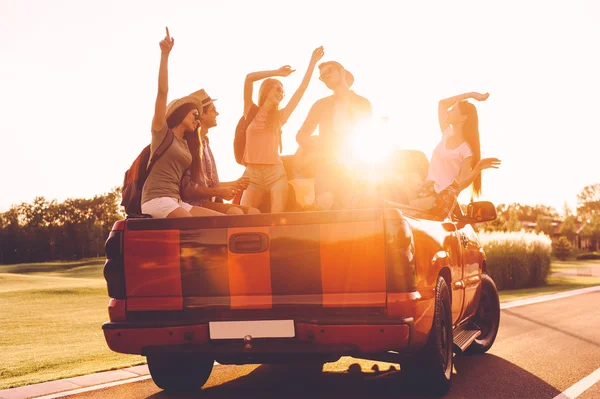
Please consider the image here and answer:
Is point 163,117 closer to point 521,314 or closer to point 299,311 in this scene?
point 299,311

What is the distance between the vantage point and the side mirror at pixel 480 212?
21.7 feet

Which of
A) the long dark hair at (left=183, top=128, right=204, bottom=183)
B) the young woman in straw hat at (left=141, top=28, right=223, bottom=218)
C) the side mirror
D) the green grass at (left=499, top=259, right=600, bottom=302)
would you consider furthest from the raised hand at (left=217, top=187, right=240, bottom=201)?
the green grass at (left=499, top=259, right=600, bottom=302)

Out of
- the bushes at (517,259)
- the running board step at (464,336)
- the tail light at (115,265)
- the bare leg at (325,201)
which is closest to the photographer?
the tail light at (115,265)

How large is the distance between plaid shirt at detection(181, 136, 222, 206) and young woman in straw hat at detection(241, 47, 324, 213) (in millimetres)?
305

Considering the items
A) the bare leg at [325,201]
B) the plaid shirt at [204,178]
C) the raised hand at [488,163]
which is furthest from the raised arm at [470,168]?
the plaid shirt at [204,178]

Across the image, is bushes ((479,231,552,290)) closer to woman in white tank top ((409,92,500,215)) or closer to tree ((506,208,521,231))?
tree ((506,208,521,231))

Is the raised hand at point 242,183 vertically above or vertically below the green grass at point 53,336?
above

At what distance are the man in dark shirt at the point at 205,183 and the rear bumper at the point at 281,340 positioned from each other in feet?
4.39

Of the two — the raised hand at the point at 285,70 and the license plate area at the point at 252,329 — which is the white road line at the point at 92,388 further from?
the raised hand at the point at 285,70

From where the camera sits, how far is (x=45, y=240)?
296ft

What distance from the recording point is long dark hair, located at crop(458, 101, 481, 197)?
696 centimetres

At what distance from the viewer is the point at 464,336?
6.84m

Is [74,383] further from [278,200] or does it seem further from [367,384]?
[367,384]

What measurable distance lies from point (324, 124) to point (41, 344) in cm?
769
